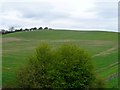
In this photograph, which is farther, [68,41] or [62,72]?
[68,41]

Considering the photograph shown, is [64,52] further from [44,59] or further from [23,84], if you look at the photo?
[23,84]

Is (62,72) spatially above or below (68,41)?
below

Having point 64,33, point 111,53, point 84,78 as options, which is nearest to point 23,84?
point 84,78

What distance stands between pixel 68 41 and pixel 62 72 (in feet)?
128

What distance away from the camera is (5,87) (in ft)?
165

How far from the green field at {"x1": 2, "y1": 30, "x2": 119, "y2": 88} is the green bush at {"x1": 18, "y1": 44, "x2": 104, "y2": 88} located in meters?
2.48

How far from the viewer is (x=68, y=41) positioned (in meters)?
90.9

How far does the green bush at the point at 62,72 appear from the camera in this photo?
51384 mm

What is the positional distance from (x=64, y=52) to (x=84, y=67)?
13.8 ft

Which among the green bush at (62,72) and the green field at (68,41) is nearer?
the green bush at (62,72)

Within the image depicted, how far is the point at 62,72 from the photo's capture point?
172ft

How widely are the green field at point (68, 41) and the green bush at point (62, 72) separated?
2481mm

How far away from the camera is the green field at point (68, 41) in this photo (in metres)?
55.9

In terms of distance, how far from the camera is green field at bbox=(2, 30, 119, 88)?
183ft
